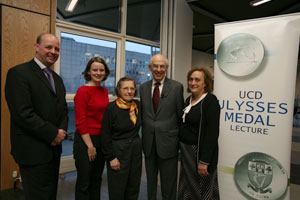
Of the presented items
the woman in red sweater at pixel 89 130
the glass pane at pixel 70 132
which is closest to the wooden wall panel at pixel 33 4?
the glass pane at pixel 70 132

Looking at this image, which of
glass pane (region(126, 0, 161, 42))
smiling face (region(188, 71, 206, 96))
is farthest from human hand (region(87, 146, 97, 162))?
glass pane (region(126, 0, 161, 42))

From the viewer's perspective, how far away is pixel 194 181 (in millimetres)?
2045

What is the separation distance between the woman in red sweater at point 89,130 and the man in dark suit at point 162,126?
0.45 m

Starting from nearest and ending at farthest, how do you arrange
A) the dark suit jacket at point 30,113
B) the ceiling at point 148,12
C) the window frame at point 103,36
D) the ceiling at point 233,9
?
the dark suit jacket at point 30,113
the window frame at point 103,36
the ceiling at point 148,12
the ceiling at point 233,9

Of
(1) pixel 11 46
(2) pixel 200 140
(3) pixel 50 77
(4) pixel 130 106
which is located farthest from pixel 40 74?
(1) pixel 11 46

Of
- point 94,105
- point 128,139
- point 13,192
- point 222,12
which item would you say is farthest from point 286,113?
point 222,12

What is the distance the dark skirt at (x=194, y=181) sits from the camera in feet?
6.58

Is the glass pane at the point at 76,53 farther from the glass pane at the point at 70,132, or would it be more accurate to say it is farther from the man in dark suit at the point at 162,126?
the man in dark suit at the point at 162,126

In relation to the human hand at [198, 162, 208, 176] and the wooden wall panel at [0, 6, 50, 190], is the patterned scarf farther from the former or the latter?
the wooden wall panel at [0, 6, 50, 190]

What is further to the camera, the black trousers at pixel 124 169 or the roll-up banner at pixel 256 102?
the roll-up banner at pixel 256 102

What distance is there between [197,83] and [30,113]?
136 cm

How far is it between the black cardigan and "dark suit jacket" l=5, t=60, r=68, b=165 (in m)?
1.19

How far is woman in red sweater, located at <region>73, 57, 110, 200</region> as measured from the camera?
1.94 metres

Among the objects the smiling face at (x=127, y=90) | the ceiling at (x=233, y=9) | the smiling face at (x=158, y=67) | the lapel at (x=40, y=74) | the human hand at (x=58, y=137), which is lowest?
the human hand at (x=58, y=137)
